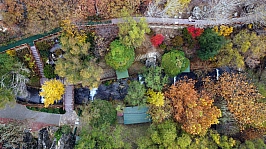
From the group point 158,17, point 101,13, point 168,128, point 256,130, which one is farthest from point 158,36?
point 256,130

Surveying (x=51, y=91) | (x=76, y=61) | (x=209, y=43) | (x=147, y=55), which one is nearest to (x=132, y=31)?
(x=147, y=55)

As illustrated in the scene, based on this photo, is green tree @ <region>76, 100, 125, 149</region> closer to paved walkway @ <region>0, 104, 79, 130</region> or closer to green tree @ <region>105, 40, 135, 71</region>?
paved walkway @ <region>0, 104, 79, 130</region>

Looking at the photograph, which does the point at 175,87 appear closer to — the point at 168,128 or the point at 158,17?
the point at 168,128

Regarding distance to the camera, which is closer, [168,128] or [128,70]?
[168,128]

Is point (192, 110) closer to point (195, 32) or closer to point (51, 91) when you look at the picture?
point (195, 32)

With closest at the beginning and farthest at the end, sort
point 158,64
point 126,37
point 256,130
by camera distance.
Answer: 1. point 126,37
2. point 256,130
3. point 158,64

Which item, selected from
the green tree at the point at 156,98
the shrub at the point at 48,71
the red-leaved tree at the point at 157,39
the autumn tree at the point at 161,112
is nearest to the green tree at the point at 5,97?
the shrub at the point at 48,71

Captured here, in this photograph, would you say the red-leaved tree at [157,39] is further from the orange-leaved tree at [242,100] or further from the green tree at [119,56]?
the orange-leaved tree at [242,100]
